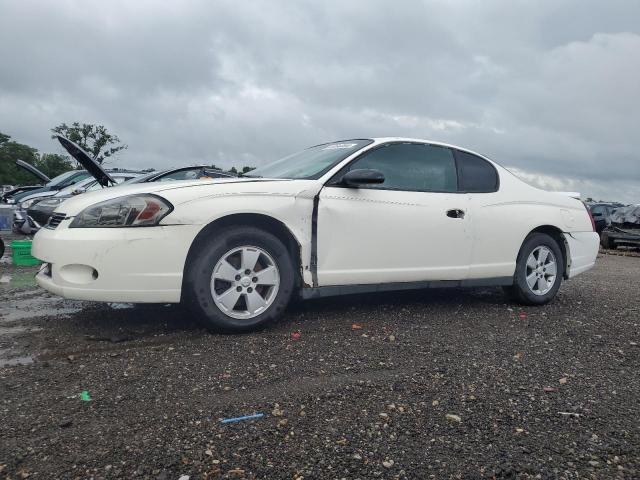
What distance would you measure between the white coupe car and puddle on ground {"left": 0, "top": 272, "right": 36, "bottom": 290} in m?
2.45

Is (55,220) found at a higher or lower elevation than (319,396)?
higher

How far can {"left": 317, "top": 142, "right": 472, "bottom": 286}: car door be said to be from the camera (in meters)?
3.91

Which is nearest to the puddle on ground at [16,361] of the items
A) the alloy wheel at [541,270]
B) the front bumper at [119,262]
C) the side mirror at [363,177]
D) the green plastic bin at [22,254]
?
the front bumper at [119,262]

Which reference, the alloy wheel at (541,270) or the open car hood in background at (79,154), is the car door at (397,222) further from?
the open car hood in background at (79,154)

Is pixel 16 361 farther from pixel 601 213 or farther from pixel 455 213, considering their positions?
pixel 601 213

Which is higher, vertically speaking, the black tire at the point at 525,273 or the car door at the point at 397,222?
the car door at the point at 397,222

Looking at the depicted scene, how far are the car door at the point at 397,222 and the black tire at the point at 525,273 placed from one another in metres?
0.72

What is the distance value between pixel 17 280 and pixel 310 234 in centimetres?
423

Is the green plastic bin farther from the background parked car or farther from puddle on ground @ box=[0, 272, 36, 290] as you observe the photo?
the background parked car

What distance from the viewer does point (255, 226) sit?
374 centimetres

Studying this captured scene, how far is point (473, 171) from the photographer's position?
15.8ft

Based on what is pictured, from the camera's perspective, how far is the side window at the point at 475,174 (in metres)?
4.74

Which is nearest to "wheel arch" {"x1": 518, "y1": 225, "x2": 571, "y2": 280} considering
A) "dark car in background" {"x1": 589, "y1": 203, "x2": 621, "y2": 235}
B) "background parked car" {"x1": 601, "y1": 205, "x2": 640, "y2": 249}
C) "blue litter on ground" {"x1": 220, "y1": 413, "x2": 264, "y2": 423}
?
"blue litter on ground" {"x1": 220, "y1": 413, "x2": 264, "y2": 423}

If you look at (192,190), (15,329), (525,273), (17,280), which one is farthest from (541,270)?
(17,280)
